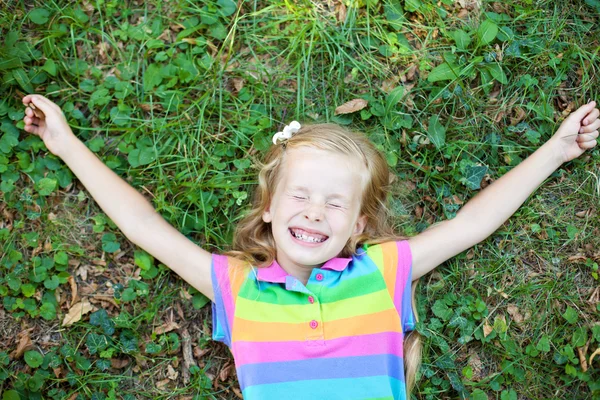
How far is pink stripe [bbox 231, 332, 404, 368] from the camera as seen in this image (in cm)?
355

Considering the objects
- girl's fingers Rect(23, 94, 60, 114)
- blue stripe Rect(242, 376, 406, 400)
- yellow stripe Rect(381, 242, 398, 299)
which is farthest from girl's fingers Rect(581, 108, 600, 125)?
girl's fingers Rect(23, 94, 60, 114)

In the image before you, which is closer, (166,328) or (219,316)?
(219,316)

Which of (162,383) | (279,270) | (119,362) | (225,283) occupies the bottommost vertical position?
(162,383)

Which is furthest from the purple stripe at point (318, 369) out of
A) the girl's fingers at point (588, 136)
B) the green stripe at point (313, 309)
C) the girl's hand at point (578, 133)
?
the girl's fingers at point (588, 136)

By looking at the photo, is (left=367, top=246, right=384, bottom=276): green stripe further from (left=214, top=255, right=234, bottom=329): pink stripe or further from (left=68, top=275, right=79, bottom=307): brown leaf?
(left=68, top=275, right=79, bottom=307): brown leaf

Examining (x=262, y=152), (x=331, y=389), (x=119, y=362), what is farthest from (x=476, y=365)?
(x=119, y=362)

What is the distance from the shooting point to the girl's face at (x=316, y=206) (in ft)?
11.5

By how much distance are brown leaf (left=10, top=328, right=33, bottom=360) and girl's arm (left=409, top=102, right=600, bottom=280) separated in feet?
8.50

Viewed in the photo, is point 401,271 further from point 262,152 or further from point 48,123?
point 48,123

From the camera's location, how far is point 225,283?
12.5ft

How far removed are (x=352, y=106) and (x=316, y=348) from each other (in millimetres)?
1648

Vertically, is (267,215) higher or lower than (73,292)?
higher

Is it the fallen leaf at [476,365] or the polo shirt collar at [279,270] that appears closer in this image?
the polo shirt collar at [279,270]

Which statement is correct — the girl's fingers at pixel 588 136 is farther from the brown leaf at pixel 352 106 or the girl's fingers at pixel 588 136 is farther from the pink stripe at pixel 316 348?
the pink stripe at pixel 316 348
